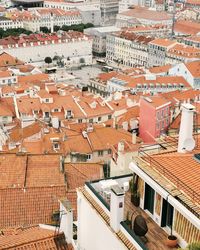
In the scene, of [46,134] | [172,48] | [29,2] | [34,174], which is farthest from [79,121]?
[29,2]

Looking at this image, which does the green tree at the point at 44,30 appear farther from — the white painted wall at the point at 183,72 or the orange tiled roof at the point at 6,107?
the orange tiled roof at the point at 6,107

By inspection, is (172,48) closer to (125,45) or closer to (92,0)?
(125,45)

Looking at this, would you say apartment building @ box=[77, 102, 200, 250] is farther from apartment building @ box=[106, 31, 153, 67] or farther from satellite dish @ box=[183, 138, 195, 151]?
apartment building @ box=[106, 31, 153, 67]

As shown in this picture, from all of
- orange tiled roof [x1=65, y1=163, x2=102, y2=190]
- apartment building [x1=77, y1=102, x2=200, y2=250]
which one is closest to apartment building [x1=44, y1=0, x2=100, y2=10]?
orange tiled roof [x1=65, y1=163, x2=102, y2=190]

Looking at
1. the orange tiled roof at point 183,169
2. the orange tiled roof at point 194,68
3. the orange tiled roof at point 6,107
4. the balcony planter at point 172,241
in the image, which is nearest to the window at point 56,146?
the orange tiled roof at point 6,107

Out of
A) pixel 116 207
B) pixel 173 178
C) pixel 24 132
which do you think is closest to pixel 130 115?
pixel 24 132
